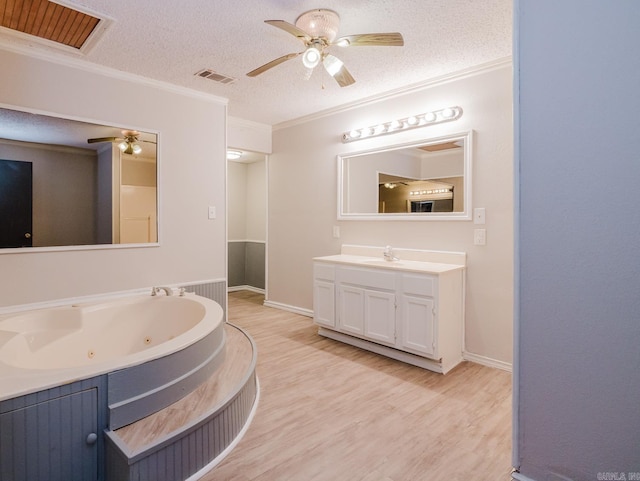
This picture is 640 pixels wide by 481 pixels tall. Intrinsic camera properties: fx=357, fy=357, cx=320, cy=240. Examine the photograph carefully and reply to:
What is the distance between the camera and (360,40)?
217 cm

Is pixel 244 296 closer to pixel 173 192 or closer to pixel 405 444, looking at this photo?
pixel 173 192

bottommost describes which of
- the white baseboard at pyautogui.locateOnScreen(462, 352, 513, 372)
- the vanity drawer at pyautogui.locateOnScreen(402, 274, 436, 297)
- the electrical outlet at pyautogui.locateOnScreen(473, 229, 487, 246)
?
the white baseboard at pyautogui.locateOnScreen(462, 352, 513, 372)

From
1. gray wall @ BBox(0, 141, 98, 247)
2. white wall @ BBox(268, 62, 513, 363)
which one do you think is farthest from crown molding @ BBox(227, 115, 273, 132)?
gray wall @ BBox(0, 141, 98, 247)

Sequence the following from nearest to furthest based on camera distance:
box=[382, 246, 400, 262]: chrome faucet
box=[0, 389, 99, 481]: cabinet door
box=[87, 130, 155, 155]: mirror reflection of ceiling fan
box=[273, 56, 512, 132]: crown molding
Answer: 1. box=[0, 389, 99, 481]: cabinet door
2. box=[273, 56, 512, 132]: crown molding
3. box=[87, 130, 155, 155]: mirror reflection of ceiling fan
4. box=[382, 246, 400, 262]: chrome faucet

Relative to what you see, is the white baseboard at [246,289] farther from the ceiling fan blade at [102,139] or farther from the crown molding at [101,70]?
the ceiling fan blade at [102,139]

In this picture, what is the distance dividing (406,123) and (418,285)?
1.56 meters

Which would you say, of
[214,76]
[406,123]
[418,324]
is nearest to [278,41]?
[214,76]

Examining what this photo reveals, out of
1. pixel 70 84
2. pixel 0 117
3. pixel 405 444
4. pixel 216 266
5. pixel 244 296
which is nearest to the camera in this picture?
pixel 405 444

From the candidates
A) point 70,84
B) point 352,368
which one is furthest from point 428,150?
point 70,84

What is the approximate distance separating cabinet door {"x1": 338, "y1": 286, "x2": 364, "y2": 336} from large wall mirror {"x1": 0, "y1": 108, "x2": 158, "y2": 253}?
187 centimetres

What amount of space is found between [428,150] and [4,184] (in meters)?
3.40

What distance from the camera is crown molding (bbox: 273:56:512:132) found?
2.86 meters

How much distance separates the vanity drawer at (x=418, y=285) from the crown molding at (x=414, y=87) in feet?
5.74

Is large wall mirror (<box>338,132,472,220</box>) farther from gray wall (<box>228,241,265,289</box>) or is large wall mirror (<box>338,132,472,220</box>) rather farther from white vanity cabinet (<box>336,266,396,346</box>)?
gray wall (<box>228,241,265,289</box>)
